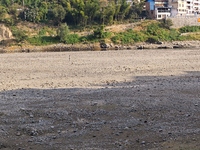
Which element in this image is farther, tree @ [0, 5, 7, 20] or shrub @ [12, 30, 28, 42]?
tree @ [0, 5, 7, 20]

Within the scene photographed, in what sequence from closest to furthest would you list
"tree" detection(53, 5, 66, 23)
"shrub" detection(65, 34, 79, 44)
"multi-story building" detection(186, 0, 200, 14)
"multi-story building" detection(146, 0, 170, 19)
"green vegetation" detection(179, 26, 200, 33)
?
"shrub" detection(65, 34, 79, 44) → "tree" detection(53, 5, 66, 23) → "green vegetation" detection(179, 26, 200, 33) → "multi-story building" detection(146, 0, 170, 19) → "multi-story building" detection(186, 0, 200, 14)

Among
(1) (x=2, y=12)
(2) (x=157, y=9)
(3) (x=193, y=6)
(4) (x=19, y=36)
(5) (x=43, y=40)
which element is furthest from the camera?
(3) (x=193, y=6)

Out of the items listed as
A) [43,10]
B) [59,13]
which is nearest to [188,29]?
[59,13]

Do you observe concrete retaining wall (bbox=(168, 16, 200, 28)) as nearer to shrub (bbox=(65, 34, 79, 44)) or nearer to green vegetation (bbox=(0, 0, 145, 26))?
green vegetation (bbox=(0, 0, 145, 26))

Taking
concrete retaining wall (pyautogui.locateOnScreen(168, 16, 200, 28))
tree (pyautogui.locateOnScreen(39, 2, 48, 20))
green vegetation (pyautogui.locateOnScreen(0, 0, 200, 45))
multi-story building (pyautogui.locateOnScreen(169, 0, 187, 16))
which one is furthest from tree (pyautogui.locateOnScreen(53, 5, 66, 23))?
multi-story building (pyautogui.locateOnScreen(169, 0, 187, 16))

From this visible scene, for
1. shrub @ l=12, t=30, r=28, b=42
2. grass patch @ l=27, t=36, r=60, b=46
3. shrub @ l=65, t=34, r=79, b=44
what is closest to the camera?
shrub @ l=12, t=30, r=28, b=42

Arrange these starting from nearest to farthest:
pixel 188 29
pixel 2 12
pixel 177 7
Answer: pixel 188 29 → pixel 2 12 → pixel 177 7

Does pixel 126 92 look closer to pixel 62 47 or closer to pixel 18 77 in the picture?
pixel 18 77

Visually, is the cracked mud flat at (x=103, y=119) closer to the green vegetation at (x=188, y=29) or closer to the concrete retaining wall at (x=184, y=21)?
the green vegetation at (x=188, y=29)

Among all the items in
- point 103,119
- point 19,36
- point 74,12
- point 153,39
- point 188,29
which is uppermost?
point 74,12

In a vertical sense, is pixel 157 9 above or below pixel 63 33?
above

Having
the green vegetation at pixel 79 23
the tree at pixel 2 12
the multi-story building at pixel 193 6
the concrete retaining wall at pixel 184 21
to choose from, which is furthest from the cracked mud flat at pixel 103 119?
the multi-story building at pixel 193 6

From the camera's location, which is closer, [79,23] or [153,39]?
[153,39]

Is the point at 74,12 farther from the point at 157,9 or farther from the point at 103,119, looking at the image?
the point at 103,119
